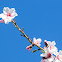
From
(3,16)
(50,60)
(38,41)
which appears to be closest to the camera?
(50,60)

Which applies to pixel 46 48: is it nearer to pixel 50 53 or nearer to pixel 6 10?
pixel 50 53

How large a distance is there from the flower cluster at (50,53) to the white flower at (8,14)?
3.49 ft

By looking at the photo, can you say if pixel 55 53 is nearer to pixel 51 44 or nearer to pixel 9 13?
pixel 51 44

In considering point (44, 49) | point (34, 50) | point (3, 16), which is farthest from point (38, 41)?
point (3, 16)

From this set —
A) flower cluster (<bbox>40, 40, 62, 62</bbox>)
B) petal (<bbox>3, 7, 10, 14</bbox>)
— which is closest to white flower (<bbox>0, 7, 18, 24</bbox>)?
petal (<bbox>3, 7, 10, 14</bbox>)

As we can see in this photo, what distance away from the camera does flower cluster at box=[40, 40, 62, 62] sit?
13.6ft

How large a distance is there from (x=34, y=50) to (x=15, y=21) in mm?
876

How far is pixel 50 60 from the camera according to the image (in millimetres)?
4113

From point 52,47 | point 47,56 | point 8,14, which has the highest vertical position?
point 8,14

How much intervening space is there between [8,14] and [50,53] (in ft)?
4.78

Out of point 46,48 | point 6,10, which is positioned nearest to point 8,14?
point 6,10

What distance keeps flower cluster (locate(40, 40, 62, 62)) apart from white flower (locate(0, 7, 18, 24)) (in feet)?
3.49

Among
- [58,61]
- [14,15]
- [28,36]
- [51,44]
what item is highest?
[14,15]

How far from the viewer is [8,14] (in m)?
4.58
